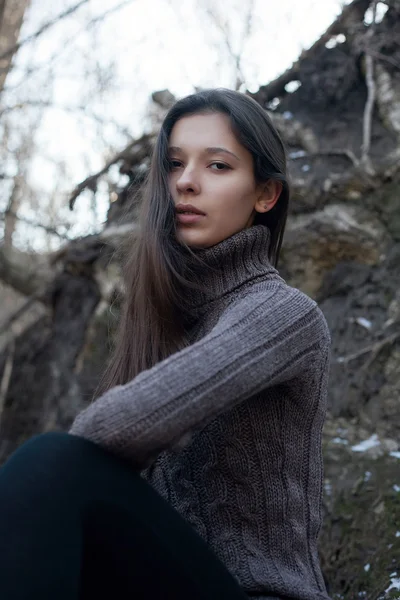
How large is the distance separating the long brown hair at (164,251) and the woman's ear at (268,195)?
0.02 m

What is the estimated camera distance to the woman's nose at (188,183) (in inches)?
72.0

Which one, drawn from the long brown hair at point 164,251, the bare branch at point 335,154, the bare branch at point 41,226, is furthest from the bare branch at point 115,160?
the long brown hair at point 164,251

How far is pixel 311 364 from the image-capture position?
165cm

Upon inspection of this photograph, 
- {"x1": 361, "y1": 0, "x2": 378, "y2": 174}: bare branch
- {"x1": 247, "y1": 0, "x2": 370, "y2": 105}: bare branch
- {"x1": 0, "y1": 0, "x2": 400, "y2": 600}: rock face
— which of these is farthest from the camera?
{"x1": 247, "y1": 0, "x2": 370, "y2": 105}: bare branch

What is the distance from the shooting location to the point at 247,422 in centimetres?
163

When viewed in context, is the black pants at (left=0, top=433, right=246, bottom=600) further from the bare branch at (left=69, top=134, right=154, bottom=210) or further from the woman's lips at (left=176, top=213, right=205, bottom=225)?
the bare branch at (left=69, top=134, right=154, bottom=210)

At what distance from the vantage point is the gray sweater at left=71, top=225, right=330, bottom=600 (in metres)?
1.37

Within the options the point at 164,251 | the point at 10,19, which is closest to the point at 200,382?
the point at 164,251

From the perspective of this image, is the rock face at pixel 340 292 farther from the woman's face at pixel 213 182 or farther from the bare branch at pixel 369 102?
the woman's face at pixel 213 182

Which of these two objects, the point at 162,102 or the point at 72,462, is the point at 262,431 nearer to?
the point at 72,462

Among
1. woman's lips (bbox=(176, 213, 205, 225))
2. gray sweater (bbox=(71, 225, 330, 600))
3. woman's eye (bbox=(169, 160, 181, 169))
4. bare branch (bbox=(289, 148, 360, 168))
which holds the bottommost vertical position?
bare branch (bbox=(289, 148, 360, 168))

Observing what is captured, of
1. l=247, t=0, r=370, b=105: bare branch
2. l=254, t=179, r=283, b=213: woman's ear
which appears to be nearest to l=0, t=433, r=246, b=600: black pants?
l=254, t=179, r=283, b=213: woman's ear

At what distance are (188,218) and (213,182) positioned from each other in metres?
0.11

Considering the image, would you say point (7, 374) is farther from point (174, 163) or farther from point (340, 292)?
point (174, 163)
